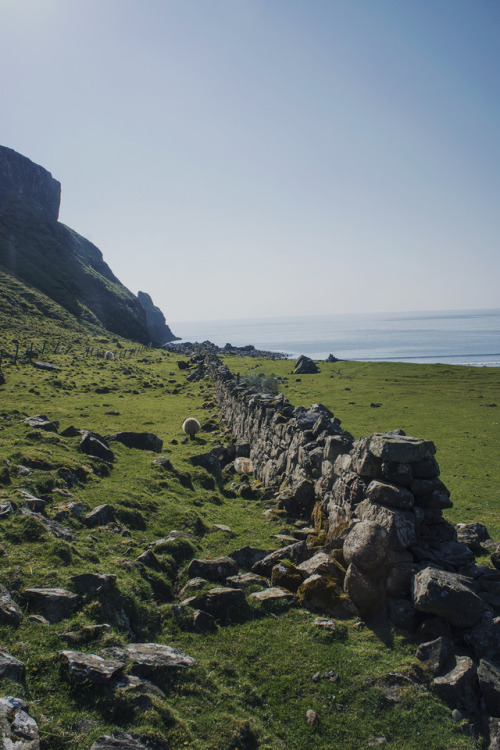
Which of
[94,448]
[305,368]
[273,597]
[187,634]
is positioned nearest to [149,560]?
[187,634]

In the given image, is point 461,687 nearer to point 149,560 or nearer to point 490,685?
point 490,685

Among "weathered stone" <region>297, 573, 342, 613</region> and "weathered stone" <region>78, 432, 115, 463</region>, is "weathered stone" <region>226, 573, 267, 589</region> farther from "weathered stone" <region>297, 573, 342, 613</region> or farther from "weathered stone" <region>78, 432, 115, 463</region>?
"weathered stone" <region>78, 432, 115, 463</region>

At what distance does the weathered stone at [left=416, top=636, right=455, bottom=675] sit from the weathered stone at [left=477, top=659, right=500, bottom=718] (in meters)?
0.70

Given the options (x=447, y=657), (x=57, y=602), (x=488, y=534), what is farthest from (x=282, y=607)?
(x=488, y=534)

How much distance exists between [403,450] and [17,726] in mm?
8543

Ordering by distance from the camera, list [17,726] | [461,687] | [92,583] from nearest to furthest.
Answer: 1. [17,726]
2. [461,687]
3. [92,583]

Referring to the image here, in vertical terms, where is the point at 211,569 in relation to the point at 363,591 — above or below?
below

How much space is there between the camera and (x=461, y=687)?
7.02 meters

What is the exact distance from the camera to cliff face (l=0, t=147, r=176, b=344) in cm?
11881

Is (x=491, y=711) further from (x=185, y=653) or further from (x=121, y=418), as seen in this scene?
(x=121, y=418)

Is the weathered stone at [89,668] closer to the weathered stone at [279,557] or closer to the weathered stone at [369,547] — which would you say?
the weathered stone at [369,547]

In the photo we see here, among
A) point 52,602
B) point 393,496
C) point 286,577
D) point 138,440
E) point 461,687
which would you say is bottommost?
point 286,577

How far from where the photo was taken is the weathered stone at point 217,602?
370 inches

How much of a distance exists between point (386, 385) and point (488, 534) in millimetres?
40838
